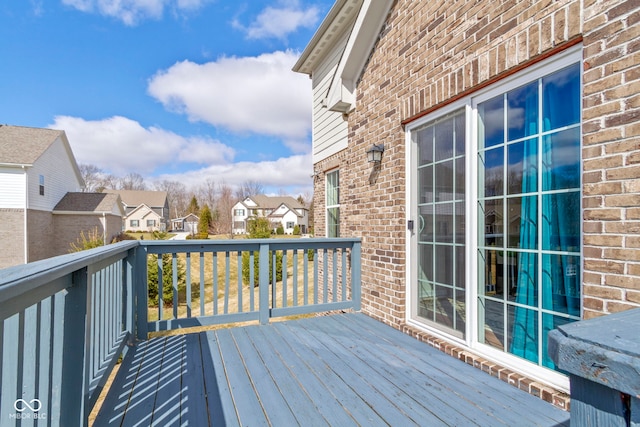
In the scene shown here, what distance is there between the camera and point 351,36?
3768mm

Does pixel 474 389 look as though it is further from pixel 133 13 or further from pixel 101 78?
pixel 101 78

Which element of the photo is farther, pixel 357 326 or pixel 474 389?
pixel 357 326

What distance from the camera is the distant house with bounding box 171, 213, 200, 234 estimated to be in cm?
4188

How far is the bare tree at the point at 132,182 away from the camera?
144 ft

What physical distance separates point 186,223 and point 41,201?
95.6ft

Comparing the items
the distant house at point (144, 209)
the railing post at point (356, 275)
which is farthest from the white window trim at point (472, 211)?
the distant house at point (144, 209)

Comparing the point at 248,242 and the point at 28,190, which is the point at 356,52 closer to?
the point at 248,242

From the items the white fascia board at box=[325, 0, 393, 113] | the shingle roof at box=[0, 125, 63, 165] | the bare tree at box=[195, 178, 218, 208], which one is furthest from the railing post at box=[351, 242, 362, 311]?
the bare tree at box=[195, 178, 218, 208]

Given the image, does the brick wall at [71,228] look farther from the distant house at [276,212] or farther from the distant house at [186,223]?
the distant house at [186,223]

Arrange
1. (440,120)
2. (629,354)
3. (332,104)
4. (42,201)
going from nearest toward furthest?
1. (629,354)
2. (440,120)
3. (332,104)
4. (42,201)

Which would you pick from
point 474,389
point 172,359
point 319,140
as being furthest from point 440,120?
point 319,140

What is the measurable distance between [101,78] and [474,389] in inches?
654

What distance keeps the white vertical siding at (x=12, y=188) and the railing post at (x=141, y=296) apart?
15.5 metres

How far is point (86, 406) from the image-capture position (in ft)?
5.47
